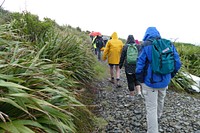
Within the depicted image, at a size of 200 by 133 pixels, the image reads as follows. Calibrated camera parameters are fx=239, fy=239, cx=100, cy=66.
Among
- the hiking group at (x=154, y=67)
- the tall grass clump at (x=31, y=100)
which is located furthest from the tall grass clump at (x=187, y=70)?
the tall grass clump at (x=31, y=100)

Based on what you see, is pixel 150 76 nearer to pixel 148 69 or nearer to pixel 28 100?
pixel 148 69

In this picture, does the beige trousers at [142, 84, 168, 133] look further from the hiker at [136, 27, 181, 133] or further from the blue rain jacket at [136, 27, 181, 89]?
the blue rain jacket at [136, 27, 181, 89]

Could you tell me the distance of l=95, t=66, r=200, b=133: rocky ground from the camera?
4.93 m

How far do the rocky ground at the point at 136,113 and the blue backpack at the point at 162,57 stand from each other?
1472 millimetres

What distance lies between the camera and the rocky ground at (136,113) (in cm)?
493

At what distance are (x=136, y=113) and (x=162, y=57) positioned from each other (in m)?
2.12

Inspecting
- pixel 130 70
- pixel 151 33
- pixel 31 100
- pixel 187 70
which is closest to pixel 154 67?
pixel 151 33

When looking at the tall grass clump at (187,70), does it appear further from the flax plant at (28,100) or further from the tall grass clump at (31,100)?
the flax plant at (28,100)

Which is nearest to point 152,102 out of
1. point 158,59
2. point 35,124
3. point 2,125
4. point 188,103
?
point 158,59

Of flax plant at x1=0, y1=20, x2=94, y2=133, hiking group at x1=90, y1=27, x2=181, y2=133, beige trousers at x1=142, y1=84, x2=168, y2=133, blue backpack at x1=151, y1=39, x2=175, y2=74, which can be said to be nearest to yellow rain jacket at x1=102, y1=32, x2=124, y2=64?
hiking group at x1=90, y1=27, x2=181, y2=133

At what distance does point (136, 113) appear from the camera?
18.7ft

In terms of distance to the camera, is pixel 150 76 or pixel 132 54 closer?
pixel 150 76

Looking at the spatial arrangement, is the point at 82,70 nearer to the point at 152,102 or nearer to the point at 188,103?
the point at 152,102

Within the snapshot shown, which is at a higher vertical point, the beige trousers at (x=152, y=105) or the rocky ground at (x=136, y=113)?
the beige trousers at (x=152, y=105)
